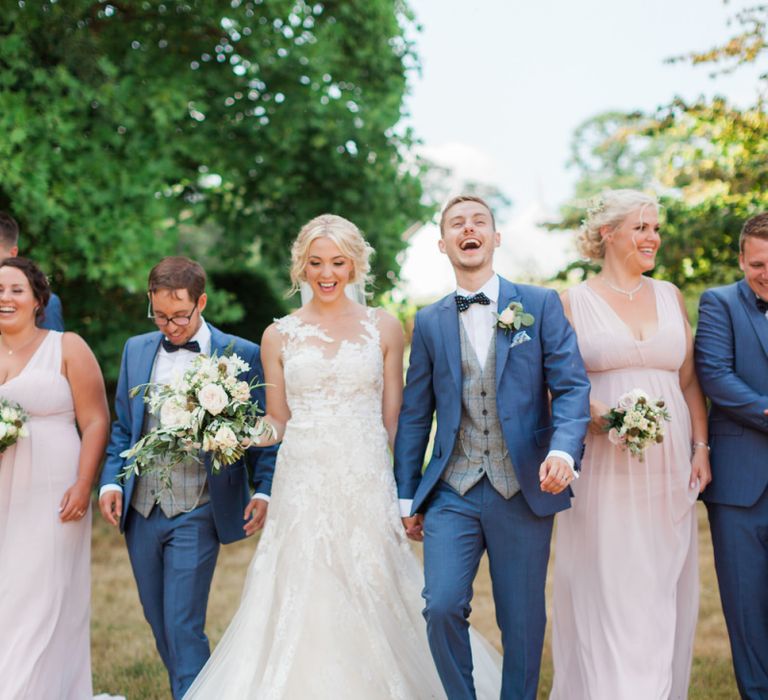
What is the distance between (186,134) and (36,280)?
636cm

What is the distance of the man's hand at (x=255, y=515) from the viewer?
4.95m

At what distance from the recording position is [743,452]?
4785mm

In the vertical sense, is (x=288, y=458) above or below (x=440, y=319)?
below

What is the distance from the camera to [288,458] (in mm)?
4906

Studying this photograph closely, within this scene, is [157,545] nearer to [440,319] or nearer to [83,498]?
[83,498]

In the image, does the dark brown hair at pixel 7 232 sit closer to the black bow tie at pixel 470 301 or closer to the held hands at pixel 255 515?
the held hands at pixel 255 515

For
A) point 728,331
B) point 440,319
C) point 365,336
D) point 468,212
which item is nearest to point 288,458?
point 365,336

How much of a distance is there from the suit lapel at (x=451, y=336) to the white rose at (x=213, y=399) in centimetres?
107

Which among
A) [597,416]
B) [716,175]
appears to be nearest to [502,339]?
[597,416]

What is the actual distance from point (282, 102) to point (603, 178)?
39651 mm

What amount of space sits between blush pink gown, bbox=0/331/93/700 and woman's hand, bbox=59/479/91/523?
45 mm

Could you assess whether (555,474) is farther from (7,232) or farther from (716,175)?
(716,175)

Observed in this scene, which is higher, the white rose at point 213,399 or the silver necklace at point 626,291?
the silver necklace at point 626,291

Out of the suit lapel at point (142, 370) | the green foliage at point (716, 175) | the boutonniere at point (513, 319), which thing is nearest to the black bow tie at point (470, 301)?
the boutonniere at point (513, 319)
